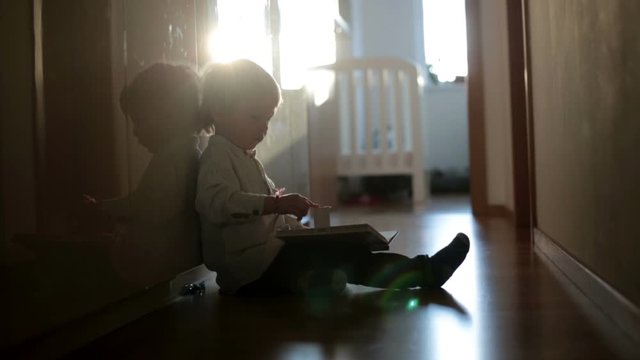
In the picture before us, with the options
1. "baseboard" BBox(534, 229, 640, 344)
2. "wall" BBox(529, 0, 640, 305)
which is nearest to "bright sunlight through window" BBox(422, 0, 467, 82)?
"wall" BBox(529, 0, 640, 305)

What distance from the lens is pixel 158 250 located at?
1060 millimetres

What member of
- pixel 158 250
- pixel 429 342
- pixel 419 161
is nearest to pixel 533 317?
pixel 429 342

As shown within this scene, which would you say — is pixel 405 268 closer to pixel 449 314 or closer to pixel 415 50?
pixel 449 314

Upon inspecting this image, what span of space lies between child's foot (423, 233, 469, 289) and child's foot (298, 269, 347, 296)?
15 centimetres

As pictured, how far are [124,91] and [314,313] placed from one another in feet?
1.33

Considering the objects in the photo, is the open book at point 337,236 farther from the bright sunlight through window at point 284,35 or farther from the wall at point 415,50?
the wall at point 415,50

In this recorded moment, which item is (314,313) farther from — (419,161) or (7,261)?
(419,161)

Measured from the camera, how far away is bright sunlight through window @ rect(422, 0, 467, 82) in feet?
16.9

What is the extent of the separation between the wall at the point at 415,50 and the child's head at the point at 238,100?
406cm

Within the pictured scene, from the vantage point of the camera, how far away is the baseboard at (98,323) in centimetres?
75

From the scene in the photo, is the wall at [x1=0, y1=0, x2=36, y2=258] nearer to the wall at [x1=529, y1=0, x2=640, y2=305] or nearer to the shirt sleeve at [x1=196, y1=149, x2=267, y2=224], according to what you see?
the shirt sleeve at [x1=196, y1=149, x2=267, y2=224]

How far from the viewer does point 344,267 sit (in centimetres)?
119

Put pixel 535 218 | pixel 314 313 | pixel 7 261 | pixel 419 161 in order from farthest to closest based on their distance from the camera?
pixel 419 161, pixel 535 218, pixel 314 313, pixel 7 261

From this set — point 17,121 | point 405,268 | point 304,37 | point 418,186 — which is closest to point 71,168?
point 17,121
